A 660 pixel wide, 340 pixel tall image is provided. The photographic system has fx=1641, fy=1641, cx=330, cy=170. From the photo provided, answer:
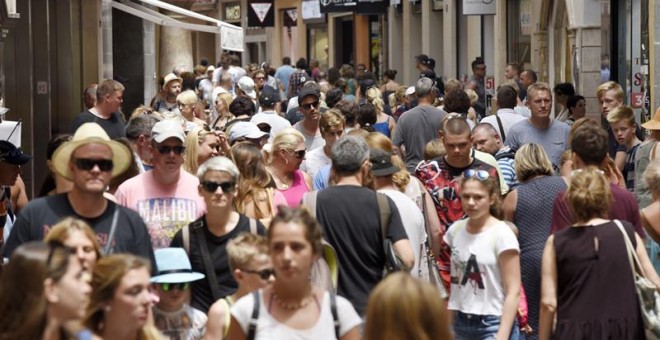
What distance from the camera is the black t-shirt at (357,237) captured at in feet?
26.8

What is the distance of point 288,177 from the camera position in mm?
10320

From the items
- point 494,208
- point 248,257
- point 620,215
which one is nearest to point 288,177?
point 494,208

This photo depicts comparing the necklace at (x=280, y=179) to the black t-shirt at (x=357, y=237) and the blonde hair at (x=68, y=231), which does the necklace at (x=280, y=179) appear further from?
the blonde hair at (x=68, y=231)

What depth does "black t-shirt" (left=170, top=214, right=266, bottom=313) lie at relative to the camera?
25.1ft

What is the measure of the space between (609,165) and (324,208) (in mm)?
2506

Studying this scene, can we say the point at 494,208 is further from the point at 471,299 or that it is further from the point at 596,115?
the point at 596,115

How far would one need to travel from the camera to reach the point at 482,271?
8531 millimetres

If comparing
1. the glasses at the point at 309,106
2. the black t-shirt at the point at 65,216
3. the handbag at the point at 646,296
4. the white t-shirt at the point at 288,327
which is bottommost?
the handbag at the point at 646,296

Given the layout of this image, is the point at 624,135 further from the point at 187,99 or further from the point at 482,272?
the point at 187,99

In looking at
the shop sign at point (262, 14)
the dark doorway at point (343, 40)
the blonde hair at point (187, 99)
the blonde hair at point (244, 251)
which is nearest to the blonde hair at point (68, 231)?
the blonde hair at point (244, 251)

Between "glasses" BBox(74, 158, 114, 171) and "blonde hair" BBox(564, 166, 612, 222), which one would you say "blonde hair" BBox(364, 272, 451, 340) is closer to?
"glasses" BBox(74, 158, 114, 171)

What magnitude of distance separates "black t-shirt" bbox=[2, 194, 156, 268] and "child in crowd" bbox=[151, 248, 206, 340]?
290 millimetres

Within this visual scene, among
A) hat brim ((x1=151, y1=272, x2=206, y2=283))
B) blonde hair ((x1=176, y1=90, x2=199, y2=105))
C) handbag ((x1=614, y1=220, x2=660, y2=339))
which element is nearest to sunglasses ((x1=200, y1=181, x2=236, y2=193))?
hat brim ((x1=151, y1=272, x2=206, y2=283))

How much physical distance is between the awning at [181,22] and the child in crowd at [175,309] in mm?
15337
